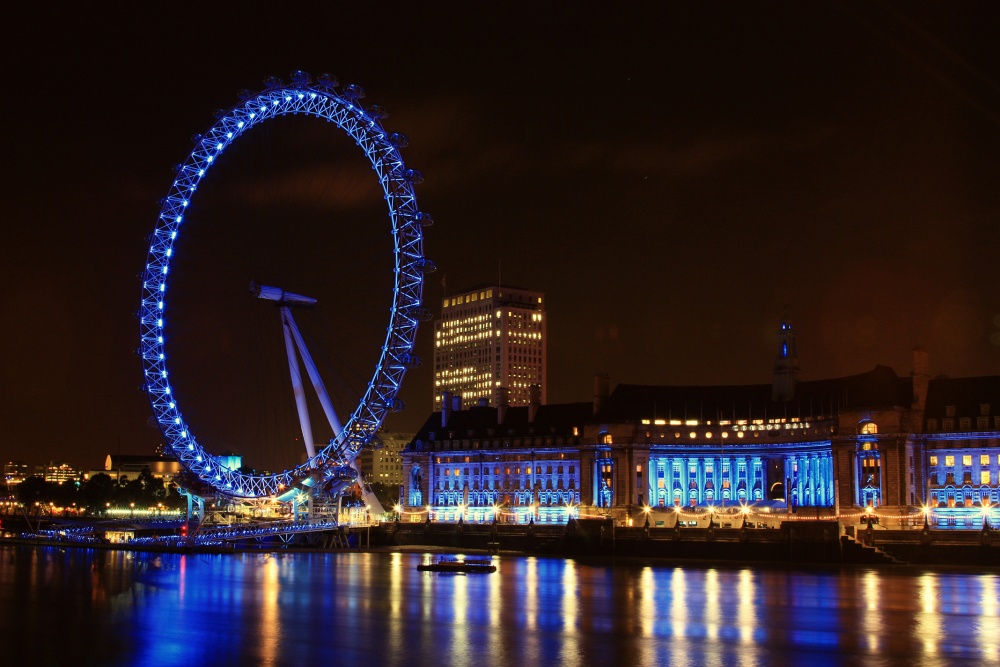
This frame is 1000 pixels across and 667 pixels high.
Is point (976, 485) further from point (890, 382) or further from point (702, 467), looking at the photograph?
point (702, 467)

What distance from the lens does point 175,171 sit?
330 ft

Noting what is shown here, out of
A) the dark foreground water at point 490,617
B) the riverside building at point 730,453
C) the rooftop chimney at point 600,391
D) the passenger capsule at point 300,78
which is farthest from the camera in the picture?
the rooftop chimney at point 600,391

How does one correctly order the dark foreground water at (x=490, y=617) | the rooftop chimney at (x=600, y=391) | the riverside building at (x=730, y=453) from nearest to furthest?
the dark foreground water at (x=490, y=617)
the riverside building at (x=730, y=453)
the rooftop chimney at (x=600, y=391)

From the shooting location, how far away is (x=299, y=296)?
9962 centimetres

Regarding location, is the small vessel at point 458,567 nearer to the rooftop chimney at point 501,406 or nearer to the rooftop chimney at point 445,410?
the rooftop chimney at point 501,406

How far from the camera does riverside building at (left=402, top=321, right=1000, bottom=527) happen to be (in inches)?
5167

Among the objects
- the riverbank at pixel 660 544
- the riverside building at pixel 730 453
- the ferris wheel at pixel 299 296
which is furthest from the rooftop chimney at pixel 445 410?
the ferris wheel at pixel 299 296

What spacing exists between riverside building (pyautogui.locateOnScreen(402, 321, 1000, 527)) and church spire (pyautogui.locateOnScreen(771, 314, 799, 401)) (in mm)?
175

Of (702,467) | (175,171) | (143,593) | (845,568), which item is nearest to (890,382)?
(702,467)

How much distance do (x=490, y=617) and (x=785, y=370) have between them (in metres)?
95.1

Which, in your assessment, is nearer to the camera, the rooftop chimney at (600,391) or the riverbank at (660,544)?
the riverbank at (660,544)

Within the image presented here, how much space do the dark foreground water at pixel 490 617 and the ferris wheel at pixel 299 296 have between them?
14923 mm

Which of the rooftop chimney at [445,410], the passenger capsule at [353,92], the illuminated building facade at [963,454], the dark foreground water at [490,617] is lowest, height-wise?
the dark foreground water at [490,617]

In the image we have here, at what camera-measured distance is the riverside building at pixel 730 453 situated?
431 ft
